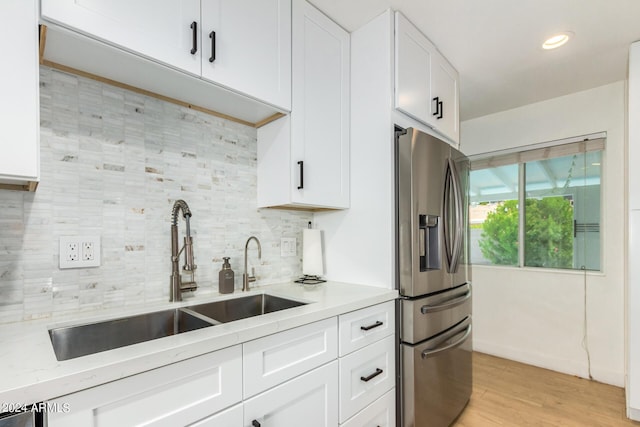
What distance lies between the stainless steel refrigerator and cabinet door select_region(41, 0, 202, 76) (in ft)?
3.59

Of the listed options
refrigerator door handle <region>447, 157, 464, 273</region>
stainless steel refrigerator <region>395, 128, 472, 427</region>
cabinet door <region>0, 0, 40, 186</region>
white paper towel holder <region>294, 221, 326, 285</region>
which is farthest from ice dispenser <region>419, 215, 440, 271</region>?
cabinet door <region>0, 0, 40, 186</region>

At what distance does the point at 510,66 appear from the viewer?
2.27 meters

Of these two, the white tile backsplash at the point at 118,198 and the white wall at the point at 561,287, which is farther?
the white wall at the point at 561,287

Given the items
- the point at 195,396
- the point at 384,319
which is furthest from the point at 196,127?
the point at 384,319

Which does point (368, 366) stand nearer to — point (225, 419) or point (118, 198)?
point (225, 419)

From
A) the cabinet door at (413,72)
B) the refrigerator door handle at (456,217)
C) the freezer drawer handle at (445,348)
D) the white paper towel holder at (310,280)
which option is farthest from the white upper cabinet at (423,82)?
the freezer drawer handle at (445,348)

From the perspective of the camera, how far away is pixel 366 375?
1460 mm

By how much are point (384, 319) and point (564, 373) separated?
2235mm

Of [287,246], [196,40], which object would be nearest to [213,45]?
[196,40]

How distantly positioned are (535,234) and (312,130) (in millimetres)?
2505

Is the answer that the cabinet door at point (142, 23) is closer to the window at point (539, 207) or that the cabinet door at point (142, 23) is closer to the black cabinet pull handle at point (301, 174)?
the black cabinet pull handle at point (301, 174)

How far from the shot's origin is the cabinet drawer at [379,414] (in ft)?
4.60

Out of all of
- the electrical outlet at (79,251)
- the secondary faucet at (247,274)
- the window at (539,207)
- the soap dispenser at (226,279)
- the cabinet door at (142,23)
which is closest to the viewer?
the cabinet door at (142,23)

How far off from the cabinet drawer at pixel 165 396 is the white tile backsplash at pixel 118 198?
0.63m
